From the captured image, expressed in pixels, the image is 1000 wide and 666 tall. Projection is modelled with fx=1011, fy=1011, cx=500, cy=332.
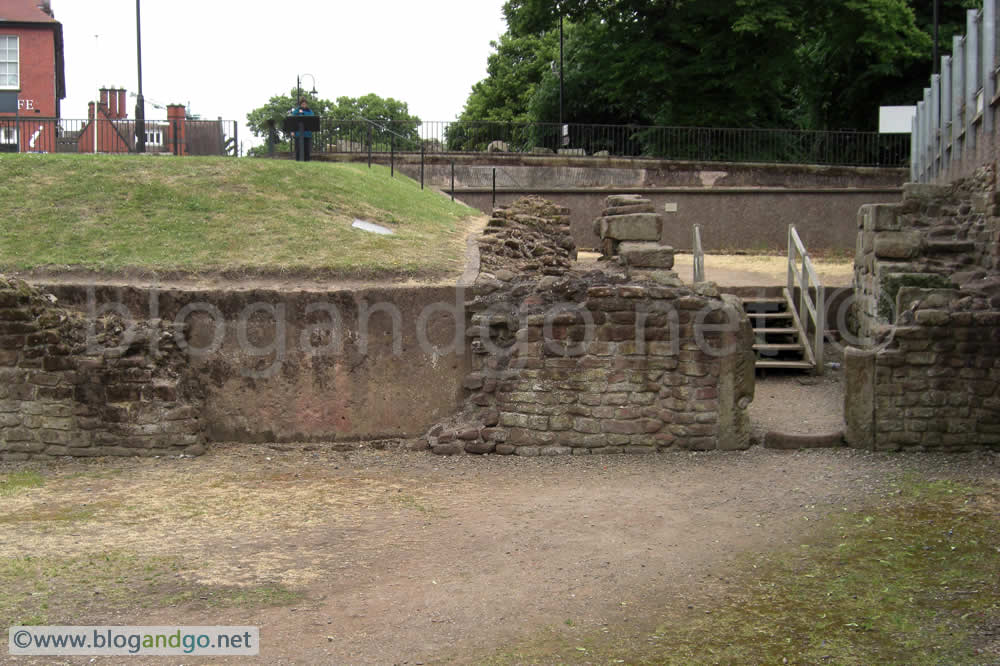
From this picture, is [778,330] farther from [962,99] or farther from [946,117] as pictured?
[946,117]

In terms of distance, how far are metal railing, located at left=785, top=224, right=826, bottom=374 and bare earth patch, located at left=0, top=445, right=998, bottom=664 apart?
4245 millimetres

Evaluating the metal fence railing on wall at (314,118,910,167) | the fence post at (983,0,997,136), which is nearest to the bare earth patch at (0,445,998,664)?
the fence post at (983,0,997,136)

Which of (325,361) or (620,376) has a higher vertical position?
(325,361)

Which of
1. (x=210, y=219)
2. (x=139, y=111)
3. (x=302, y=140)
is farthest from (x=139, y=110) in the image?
(x=210, y=219)

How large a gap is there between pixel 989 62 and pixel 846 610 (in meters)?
9.62

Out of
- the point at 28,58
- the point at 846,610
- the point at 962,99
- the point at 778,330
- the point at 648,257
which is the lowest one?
the point at 846,610

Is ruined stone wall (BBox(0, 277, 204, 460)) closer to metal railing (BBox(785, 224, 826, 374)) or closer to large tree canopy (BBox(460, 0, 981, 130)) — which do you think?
metal railing (BBox(785, 224, 826, 374))

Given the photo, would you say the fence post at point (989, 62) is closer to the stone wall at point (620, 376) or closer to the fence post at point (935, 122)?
the fence post at point (935, 122)

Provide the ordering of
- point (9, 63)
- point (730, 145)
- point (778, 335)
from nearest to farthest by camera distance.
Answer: point (778, 335)
point (730, 145)
point (9, 63)

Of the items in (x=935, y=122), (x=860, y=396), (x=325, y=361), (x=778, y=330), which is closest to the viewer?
(x=860, y=396)

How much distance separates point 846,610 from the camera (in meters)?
6.31

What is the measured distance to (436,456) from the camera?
10312mm

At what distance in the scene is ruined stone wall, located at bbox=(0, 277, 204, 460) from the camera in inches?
396

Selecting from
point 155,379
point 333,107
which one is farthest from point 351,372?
point 333,107
